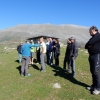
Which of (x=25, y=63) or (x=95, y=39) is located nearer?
(x=95, y=39)

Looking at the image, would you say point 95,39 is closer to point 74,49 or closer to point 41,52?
point 74,49

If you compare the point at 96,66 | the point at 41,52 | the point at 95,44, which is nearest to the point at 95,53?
the point at 95,44

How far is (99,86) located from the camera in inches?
398

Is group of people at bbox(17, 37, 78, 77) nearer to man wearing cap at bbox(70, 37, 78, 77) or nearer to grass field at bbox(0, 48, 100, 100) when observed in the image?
man wearing cap at bbox(70, 37, 78, 77)

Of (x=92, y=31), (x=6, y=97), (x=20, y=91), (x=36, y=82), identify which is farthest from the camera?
(x=36, y=82)

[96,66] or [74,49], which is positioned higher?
[74,49]

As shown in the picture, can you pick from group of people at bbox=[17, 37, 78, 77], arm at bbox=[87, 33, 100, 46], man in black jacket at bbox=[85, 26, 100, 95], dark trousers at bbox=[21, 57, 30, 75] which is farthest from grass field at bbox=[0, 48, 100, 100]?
arm at bbox=[87, 33, 100, 46]

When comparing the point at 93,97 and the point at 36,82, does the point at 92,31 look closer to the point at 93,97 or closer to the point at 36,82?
the point at 93,97

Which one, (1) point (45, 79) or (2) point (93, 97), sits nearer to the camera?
(2) point (93, 97)

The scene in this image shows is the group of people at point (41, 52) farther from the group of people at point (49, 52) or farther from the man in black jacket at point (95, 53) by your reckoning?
the man in black jacket at point (95, 53)

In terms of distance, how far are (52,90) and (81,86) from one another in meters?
1.94

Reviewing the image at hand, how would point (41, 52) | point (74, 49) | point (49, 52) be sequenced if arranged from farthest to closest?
point (49, 52), point (41, 52), point (74, 49)

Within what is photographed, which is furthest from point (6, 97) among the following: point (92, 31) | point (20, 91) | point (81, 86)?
point (92, 31)

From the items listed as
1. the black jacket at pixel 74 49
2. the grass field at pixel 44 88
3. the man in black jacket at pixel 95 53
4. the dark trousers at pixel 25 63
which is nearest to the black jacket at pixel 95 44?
the man in black jacket at pixel 95 53
